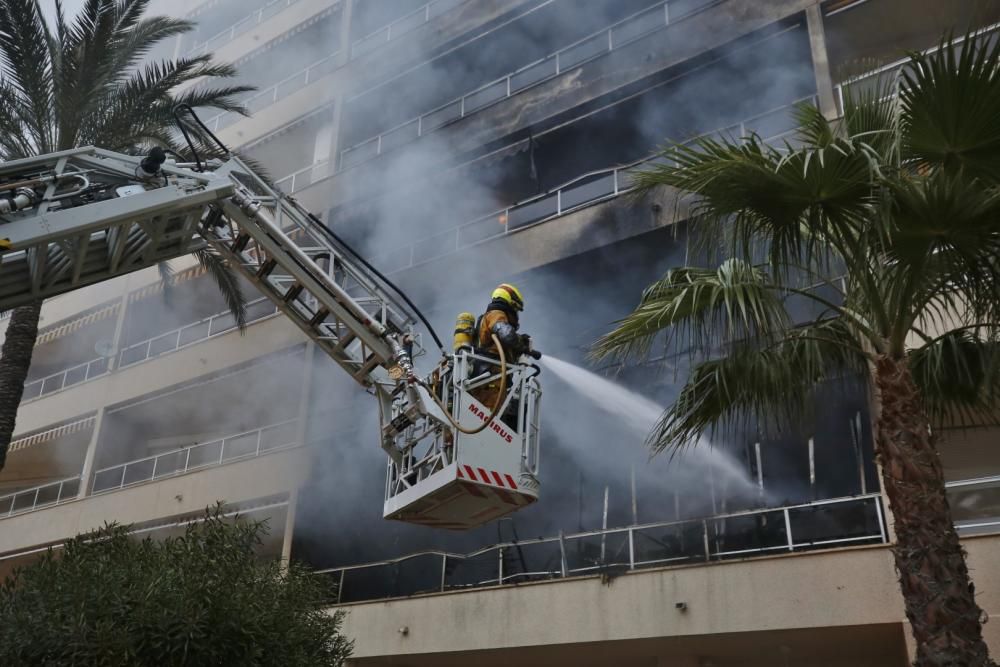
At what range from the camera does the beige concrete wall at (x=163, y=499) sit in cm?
1778

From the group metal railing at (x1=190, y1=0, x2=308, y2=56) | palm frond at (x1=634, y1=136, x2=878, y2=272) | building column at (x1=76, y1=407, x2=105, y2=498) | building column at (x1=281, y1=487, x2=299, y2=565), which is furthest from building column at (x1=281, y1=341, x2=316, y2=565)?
palm frond at (x1=634, y1=136, x2=878, y2=272)

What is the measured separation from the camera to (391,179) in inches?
772

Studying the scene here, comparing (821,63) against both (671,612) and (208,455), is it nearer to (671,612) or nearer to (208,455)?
(671,612)

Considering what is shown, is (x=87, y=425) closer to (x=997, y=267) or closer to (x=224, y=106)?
(x=224, y=106)

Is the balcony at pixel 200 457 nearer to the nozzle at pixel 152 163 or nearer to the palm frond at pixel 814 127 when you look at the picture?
the nozzle at pixel 152 163

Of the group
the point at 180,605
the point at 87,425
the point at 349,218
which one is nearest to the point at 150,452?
the point at 87,425

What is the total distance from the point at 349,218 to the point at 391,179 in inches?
50.2

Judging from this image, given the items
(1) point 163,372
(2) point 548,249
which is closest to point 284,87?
(1) point 163,372

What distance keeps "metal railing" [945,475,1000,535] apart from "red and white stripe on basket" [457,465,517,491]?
5.26m

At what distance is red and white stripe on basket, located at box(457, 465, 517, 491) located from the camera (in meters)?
8.26

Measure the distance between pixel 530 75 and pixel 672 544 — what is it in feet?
31.6

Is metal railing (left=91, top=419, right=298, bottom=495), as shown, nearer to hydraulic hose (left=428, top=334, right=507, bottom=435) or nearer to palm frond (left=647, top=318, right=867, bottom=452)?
hydraulic hose (left=428, top=334, right=507, bottom=435)

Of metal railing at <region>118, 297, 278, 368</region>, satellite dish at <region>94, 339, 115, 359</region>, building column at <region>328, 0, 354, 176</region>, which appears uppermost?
building column at <region>328, 0, 354, 176</region>

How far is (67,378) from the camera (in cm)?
2558
